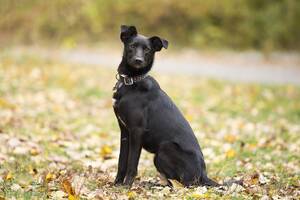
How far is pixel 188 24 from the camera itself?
2386 centimetres

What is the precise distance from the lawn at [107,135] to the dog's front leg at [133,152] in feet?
0.57

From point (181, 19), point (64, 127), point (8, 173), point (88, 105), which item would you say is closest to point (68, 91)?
point (88, 105)

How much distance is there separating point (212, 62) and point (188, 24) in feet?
12.6

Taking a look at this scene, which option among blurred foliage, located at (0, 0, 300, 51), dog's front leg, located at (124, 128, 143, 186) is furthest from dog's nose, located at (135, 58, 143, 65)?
blurred foliage, located at (0, 0, 300, 51)

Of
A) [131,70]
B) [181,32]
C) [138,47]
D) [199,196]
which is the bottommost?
[199,196]

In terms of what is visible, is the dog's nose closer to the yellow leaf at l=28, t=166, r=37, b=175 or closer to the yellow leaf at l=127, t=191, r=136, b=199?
the yellow leaf at l=127, t=191, r=136, b=199

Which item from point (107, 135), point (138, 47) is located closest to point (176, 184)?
point (138, 47)

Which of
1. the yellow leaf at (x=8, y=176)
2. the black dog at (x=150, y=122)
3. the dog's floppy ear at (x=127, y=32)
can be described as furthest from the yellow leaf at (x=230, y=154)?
the yellow leaf at (x=8, y=176)

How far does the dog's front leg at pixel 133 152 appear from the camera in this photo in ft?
18.7

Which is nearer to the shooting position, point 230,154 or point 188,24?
point 230,154

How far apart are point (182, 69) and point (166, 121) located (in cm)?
1269

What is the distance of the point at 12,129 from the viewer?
27.8 ft

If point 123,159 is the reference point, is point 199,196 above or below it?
below

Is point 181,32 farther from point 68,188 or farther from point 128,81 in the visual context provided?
point 68,188
